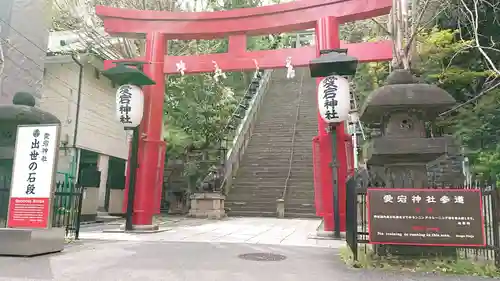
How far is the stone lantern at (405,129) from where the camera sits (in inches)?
260

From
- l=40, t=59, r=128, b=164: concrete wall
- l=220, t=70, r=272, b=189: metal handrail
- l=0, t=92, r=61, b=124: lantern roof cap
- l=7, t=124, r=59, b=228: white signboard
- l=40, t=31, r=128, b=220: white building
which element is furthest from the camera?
l=220, t=70, r=272, b=189: metal handrail

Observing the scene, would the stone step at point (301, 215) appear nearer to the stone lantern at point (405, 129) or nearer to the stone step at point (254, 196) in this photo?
the stone step at point (254, 196)

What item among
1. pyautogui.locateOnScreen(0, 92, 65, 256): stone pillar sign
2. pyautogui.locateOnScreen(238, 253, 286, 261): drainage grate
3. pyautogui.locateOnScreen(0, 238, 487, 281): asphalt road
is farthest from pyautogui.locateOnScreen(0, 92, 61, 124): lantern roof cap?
pyautogui.locateOnScreen(238, 253, 286, 261): drainage grate

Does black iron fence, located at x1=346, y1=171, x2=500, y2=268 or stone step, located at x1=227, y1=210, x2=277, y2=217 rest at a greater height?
black iron fence, located at x1=346, y1=171, x2=500, y2=268

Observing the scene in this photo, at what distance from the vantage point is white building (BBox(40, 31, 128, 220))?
48.2ft

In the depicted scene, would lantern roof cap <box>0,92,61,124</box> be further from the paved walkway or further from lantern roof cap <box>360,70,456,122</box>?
lantern roof cap <box>360,70,456,122</box>

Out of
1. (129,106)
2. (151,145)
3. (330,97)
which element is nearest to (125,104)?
(129,106)

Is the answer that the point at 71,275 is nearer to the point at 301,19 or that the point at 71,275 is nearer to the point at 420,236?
the point at 420,236

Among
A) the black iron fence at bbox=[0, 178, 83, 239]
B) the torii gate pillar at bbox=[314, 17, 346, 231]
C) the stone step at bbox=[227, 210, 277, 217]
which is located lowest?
the stone step at bbox=[227, 210, 277, 217]

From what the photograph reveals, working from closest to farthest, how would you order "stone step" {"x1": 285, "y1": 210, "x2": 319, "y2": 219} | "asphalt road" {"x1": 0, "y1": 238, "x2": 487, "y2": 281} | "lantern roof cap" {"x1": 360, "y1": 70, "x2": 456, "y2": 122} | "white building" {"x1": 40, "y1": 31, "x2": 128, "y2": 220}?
1. "asphalt road" {"x1": 0, "y1": 238, "x2": 487, "y2": 281}
2. "lantern roof cap" {"x1": 360, "y1": 70, "x2": 456, "y2": 122}
3. "white building" {"x1": 40, "y1": 31, "x2": 128, "y2": 220}
4. "stone step" {"x1": 285, "y1": 210, "x2": 319, "y2": 219}

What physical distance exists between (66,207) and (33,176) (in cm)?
199

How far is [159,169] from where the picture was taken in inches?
442

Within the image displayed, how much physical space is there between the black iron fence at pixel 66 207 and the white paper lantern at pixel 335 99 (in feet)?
20.0

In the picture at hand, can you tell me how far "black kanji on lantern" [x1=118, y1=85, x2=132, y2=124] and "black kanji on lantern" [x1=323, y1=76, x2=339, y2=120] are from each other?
5.29 m
